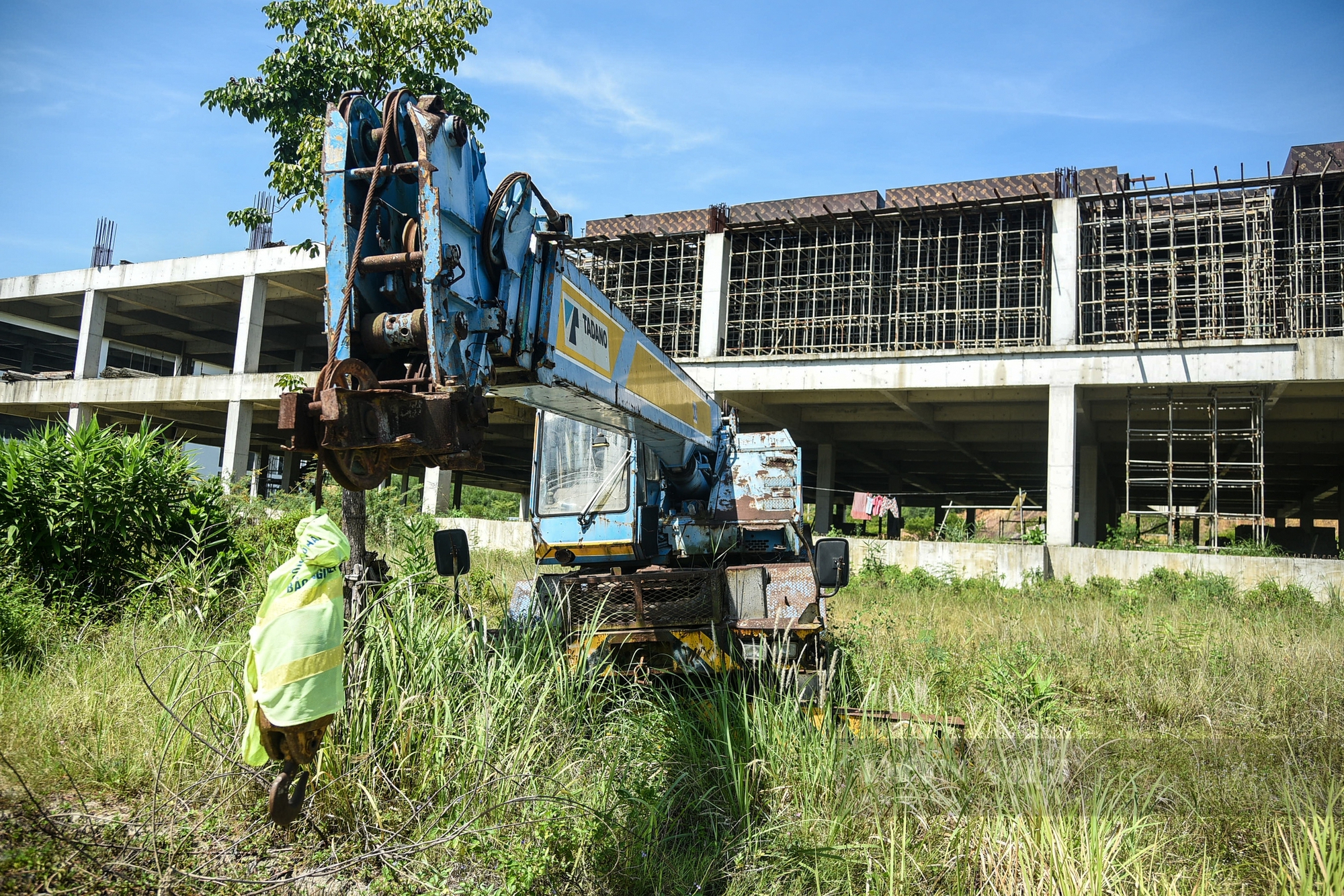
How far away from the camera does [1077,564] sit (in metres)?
18.6

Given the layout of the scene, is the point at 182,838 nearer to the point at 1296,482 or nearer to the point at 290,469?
the point at 290,469

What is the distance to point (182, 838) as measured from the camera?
346 centimetres

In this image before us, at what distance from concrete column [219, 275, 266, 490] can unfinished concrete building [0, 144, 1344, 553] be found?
A: 0.21 ft

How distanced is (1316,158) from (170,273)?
32440 millimetres

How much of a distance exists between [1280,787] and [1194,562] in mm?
14838

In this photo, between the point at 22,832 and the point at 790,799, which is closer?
the point at 22,832

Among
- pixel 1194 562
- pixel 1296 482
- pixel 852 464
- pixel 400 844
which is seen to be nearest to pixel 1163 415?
pixel 1194 562

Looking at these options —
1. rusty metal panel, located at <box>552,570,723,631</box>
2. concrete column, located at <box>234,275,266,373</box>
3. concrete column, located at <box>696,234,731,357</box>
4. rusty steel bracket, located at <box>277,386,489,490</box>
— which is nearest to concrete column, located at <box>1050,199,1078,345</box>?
concrete column, located at <box>696,234,731,357</box>

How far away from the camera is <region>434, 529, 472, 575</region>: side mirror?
5.52 metres

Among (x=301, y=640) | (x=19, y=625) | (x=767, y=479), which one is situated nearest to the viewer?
(x=301, y=640)

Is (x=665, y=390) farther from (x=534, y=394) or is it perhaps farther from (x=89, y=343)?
(x=89, y=343)

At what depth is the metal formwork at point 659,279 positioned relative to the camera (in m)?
25.9

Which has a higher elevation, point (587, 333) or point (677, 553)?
point (587, 333)

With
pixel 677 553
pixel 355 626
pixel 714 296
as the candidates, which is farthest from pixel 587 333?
pixel 714 296
